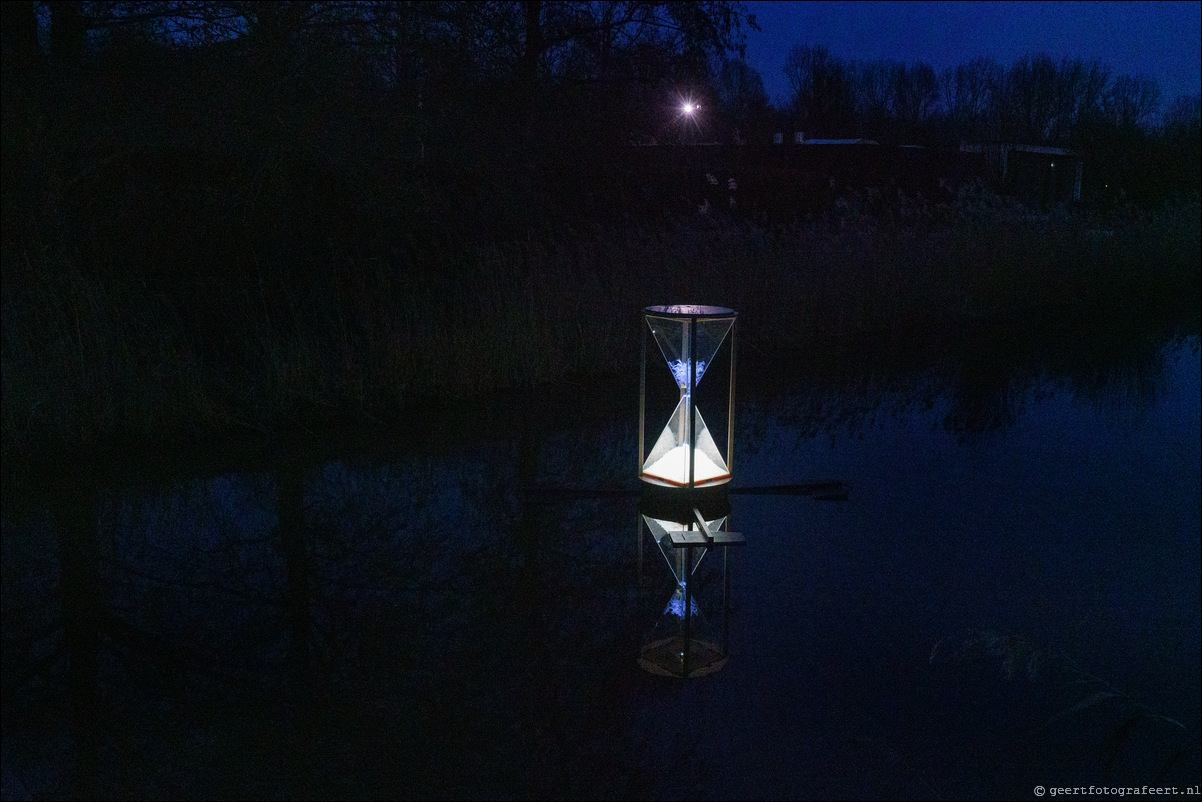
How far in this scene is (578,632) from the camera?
3.77m

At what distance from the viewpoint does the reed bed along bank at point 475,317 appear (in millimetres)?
6789

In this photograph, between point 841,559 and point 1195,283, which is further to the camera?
point 1195,283

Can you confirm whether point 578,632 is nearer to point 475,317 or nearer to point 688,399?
point 688,399

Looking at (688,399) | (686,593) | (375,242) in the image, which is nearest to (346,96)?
(375,242)

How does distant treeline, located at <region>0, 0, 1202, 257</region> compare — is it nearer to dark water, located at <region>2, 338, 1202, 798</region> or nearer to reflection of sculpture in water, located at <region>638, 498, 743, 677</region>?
dark water, located at <region>2, 338, 1202, 798</region>

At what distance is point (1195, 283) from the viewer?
1608 cm

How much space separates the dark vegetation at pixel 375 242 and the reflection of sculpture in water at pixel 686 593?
125 inches

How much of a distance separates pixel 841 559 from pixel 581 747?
198cm

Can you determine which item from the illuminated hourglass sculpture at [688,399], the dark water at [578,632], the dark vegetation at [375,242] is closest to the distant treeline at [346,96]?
the dark vegetation at [375,242]

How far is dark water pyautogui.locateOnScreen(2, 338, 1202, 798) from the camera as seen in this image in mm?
2916

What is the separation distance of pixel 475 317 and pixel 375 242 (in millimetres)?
1550

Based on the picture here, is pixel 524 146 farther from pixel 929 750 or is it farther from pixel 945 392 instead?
pixel 929 750

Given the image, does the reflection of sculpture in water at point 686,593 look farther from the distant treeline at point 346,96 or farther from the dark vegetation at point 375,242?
the distant treeline at point 346,96

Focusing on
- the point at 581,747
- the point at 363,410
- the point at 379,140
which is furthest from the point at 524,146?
the point at 581,747
